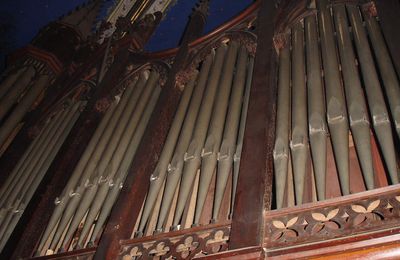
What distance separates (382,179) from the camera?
3209 millimetres

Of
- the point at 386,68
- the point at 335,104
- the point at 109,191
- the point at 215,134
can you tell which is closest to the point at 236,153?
the point at 215,134

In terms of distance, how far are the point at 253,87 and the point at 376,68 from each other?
1.01 m

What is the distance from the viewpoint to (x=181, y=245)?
279 cm

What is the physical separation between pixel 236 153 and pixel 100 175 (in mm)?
1358

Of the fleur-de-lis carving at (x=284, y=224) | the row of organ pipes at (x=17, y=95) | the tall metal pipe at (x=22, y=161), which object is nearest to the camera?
the fleur-de-lis carving at (x=284, y=224)

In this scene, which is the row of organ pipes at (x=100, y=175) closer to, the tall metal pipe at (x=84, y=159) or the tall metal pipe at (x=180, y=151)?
the tall metal pipe at (x=84, y=159)

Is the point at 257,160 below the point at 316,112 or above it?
below

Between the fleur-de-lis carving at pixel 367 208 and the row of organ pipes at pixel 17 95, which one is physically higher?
Answer: the row of organ pipes at pixel 17 95

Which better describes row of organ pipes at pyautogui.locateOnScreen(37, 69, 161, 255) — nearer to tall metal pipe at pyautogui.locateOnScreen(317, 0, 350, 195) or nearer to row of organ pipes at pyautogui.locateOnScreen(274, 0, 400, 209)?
row of organ pipes at pyautogui.locateOnScreen(274, 0, 400, 209)

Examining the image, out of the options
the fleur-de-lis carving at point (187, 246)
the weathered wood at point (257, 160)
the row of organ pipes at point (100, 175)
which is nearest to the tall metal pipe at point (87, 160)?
the row of organ pipes at point (100, 175)

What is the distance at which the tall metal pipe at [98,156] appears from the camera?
147 inches

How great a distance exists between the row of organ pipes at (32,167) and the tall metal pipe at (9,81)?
1042 millimetres

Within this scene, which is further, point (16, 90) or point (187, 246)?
point (16, 90)

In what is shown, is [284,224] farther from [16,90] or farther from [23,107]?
[16,90]
